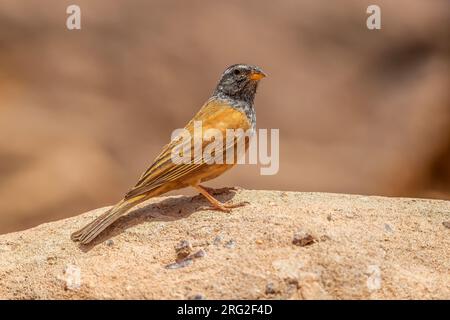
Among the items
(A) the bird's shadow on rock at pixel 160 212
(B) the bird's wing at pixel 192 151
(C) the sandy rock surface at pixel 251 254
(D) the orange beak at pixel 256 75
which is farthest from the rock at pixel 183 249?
(D) the orange beak at pixel 256 75

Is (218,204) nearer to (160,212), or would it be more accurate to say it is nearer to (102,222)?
(160,212)

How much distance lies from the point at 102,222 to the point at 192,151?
0.85 metres

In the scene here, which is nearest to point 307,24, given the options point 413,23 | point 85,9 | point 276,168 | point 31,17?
point 413,23

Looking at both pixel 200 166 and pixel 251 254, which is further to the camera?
pixel 200 166

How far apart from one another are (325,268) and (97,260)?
157 centimetres

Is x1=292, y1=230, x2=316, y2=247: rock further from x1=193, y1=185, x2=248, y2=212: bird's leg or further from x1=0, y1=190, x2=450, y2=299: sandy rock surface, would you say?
x1=193, y1=185, x2=248, y2=212: bird's leg

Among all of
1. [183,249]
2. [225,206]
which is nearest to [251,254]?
[183,249]

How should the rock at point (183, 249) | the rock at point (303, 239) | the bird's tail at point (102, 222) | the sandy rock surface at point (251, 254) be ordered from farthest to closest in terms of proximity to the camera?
the bird's tail at point (102, 222)
the rock at point (183, 249)
the rock at point (303, 239)
the sandy rock surface at point (251, 254)

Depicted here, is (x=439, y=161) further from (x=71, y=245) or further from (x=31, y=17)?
(x=71, y=245)

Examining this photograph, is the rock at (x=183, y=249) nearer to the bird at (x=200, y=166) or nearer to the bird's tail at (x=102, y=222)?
the bird at (x=200, y=166)

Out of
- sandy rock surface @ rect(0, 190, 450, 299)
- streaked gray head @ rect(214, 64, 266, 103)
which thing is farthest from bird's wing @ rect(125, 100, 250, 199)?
sandy rock surface @ rect(0, 190, 450, 299)

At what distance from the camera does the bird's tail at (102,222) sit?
515 cm

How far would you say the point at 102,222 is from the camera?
204 inches

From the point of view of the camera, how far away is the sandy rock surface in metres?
4.27
